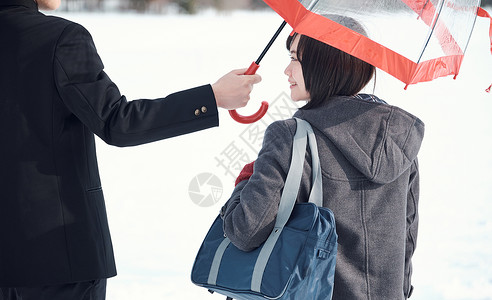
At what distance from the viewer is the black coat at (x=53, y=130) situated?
169 cm

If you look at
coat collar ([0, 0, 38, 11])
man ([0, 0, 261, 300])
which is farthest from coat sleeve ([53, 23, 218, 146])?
coat collar ([0, 0, 38, 11])

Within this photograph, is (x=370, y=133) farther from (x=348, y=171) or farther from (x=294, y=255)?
(x=294, y=255)

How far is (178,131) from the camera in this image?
176 centimetres

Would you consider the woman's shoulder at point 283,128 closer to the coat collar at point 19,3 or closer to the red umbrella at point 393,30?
the red umbrella at point 393,30

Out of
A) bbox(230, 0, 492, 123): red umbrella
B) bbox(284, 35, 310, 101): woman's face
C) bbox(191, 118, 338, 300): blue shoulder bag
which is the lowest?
bbox(191, 118, 338, 300): blue shoulder bag

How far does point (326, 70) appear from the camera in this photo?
5.82 ft

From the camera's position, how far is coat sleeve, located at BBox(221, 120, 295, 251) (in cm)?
167

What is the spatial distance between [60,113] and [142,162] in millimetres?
4050

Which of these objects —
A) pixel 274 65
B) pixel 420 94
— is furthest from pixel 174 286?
pixel 274 65

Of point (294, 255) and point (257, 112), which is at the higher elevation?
point (257, 112)

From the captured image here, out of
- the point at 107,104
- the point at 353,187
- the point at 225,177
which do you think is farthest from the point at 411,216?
the point at 225,177

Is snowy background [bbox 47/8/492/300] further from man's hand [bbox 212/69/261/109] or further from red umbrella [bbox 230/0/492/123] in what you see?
man's hand [bbox 212/69/261/109]

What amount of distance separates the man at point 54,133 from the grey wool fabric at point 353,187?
247mm

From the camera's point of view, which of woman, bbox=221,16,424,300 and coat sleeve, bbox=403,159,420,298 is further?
coat sleeve, bbox=403,159,420,298
